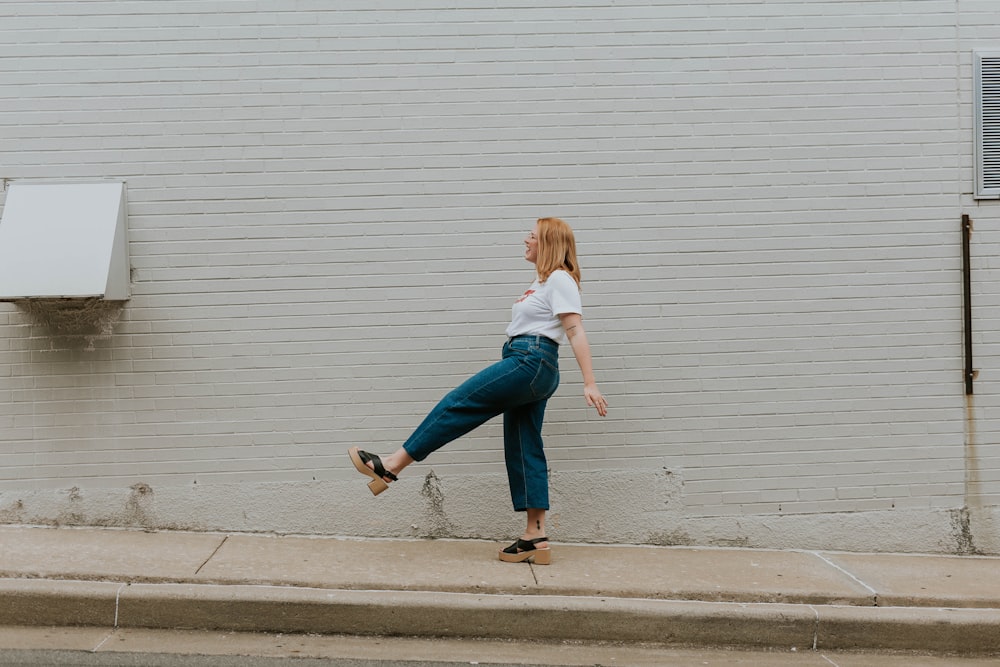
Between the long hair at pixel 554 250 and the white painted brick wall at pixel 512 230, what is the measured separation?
0.59 metres

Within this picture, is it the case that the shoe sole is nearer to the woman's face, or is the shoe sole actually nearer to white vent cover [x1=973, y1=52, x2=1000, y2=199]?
the woman's face

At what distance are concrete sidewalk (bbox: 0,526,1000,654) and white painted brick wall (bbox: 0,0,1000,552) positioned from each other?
66 cm

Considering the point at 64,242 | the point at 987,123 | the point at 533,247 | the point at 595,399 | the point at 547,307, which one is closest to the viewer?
the point at 595,399

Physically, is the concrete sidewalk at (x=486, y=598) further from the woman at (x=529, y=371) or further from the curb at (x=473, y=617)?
the woman at (x=529, y=371)

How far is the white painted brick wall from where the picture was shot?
5.44 metres

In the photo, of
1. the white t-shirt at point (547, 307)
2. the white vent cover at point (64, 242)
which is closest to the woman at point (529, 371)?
the white t-shirt at point (547, 307)

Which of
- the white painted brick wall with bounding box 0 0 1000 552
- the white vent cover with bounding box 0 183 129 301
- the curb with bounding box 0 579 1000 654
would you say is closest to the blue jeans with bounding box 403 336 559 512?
the white painted brick wall with bounding box 0 0 1000 552

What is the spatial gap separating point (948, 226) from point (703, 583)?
2.55 metres

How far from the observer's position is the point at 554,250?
487 centimetres

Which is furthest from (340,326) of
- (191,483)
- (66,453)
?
(66,453)

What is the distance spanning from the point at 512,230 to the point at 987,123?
2.82 m

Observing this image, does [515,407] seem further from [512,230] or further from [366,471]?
[512,230]

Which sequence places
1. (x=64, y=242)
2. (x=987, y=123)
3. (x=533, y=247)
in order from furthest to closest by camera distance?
(x=987, y=123)
(x=64, y=242)
(x=533, y=247)

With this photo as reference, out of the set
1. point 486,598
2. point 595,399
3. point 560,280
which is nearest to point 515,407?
point 595,399
